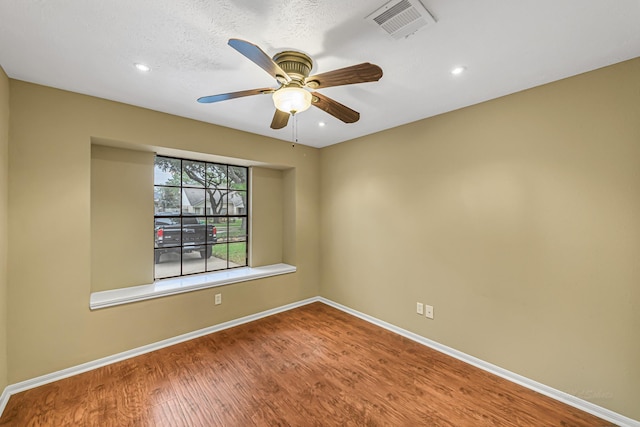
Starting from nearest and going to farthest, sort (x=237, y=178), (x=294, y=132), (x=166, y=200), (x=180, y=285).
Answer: (x=180, y=285)
(x=166, y=200)
(x=294, y=132)
(x=237, y=178)

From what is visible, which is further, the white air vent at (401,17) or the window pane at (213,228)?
the window pane at (213,228)

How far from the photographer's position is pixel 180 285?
→ 10.0ft

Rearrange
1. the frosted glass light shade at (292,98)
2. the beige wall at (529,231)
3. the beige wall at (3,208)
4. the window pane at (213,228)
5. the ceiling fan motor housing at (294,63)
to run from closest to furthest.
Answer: the frosted glass light shade at (292,98), the ceiling fan motor housing at (294,63), the beige wall at (529,231), the beige wall at (3,208), the window pane at (213,228)

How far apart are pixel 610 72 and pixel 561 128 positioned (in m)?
0.43

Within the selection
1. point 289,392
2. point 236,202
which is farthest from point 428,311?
point 236,202

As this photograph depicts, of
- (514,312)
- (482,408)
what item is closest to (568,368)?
(514,312)

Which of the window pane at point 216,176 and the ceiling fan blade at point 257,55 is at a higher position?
the ceiling fan blade at point 257,55

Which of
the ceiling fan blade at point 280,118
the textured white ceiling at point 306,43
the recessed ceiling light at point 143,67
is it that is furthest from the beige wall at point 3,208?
the ceiling fan blade at point 280,118

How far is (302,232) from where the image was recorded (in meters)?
4.16

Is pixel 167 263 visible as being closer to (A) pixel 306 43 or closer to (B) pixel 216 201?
(B) pixel 216 201

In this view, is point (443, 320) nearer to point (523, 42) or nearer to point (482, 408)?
point (482, 408)

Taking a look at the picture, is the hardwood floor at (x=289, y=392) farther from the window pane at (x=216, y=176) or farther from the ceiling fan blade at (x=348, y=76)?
the ceiling fan blade at (x=348, y=76)

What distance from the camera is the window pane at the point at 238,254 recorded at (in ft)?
13.1

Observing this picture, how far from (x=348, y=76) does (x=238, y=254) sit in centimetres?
323
